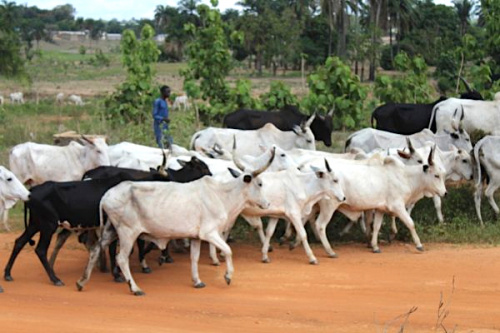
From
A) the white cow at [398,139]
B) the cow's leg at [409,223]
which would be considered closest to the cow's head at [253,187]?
the cow's leg at [409,223]

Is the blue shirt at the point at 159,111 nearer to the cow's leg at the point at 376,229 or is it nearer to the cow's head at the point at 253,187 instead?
the cow's leg at the point at 376,229

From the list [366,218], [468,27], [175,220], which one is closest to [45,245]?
[175,220]

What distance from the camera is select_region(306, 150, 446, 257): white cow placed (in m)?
11.1

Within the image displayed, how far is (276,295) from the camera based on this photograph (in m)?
9.08

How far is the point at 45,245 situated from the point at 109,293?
850 millimetres

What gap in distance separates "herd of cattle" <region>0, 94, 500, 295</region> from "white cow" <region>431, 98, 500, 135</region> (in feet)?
0.05

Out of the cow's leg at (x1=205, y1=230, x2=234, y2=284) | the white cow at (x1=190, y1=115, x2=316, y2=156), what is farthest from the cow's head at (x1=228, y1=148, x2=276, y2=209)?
the white cow at (x1=190, y1=115, x2=316, y2=156)

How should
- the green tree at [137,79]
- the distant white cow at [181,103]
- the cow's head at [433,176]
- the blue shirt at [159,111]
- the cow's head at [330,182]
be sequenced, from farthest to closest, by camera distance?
the distant white cow at [181,103] < the green tree at [137,79] < the blue shirt at [159,111] < the cow's head at [433,176] < the cow's head at [330,182]

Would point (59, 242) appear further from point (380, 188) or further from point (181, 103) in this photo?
point (181, 103)

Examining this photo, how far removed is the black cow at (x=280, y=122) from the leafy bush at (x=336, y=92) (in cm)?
251

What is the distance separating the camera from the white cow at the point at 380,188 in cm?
1105

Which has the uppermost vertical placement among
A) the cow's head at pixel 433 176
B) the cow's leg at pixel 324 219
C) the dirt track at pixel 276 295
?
the cow's head at pixel 433 176

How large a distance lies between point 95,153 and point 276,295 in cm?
424

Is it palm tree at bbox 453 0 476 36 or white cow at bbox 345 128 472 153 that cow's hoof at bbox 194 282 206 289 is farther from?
palm tree at bbox 453 0 476 36
